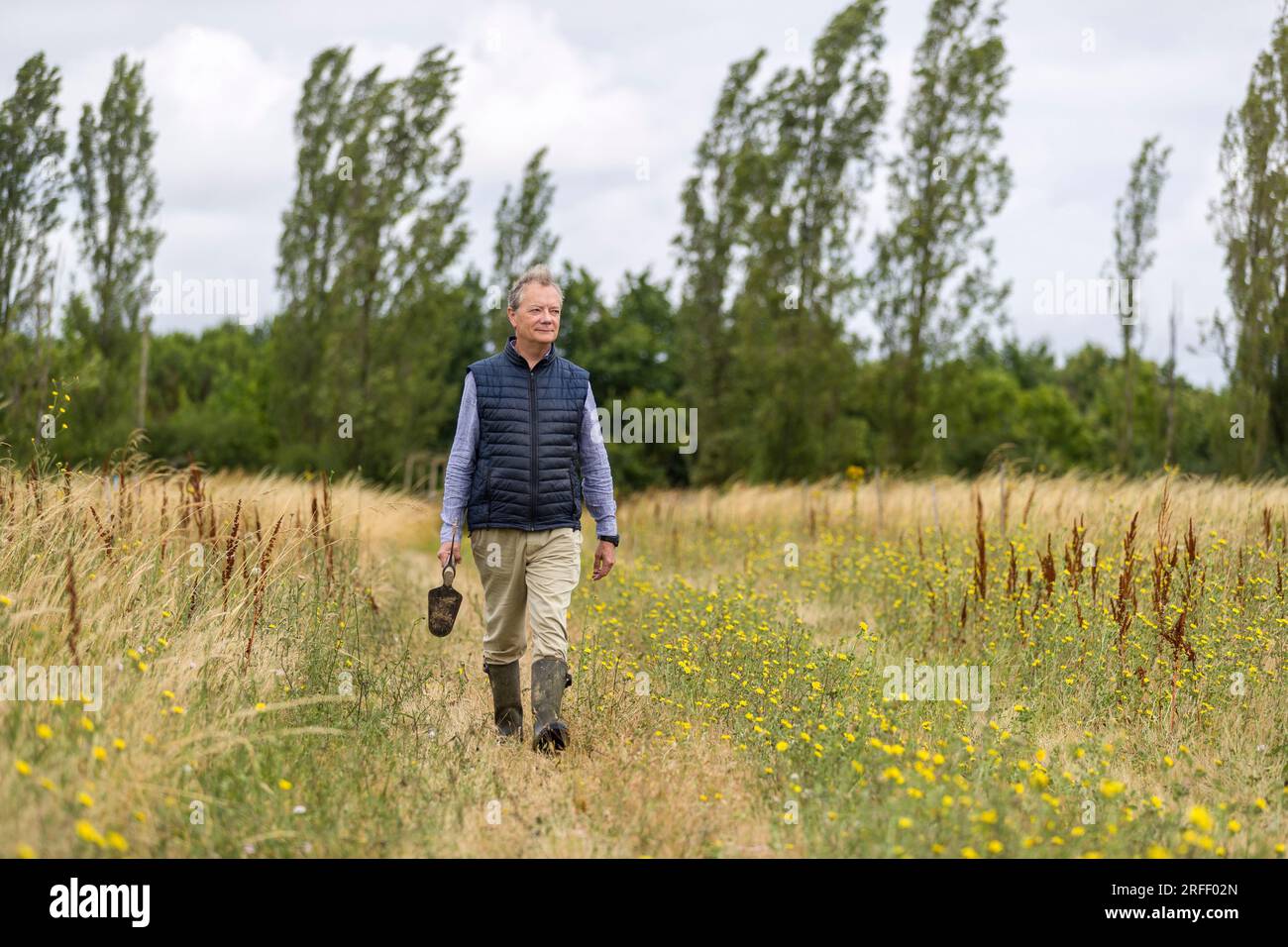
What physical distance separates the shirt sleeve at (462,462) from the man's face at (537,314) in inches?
13.8

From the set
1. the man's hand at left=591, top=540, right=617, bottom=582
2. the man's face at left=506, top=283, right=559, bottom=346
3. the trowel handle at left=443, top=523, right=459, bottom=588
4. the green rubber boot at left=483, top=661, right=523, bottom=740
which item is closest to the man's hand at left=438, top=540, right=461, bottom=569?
the trowel handle at left=443, top=523, right=459, bottom=588

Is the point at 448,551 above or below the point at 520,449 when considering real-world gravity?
below

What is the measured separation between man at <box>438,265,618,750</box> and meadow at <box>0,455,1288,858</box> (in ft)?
1.42

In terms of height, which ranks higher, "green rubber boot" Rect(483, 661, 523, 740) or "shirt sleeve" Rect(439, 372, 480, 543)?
"shirt sleeve" Rect(439, 372, 480, 543)

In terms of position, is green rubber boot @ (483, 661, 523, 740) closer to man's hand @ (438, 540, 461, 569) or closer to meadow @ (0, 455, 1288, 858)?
meadow @ (0, 455, 1288, 858)

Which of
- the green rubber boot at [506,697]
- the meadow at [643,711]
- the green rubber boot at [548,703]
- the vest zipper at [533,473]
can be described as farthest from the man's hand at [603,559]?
the meadow at [643,711]

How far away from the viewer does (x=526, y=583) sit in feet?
17.4

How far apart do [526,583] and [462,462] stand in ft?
2.21

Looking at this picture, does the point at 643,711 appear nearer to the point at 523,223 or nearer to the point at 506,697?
the point at 506,697

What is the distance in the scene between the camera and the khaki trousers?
515 centimetres

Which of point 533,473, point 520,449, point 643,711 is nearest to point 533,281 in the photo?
point 520,449

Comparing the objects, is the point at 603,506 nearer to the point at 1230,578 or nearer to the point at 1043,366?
the point at 1230,578

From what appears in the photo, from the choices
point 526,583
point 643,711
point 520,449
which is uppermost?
point 520,449
